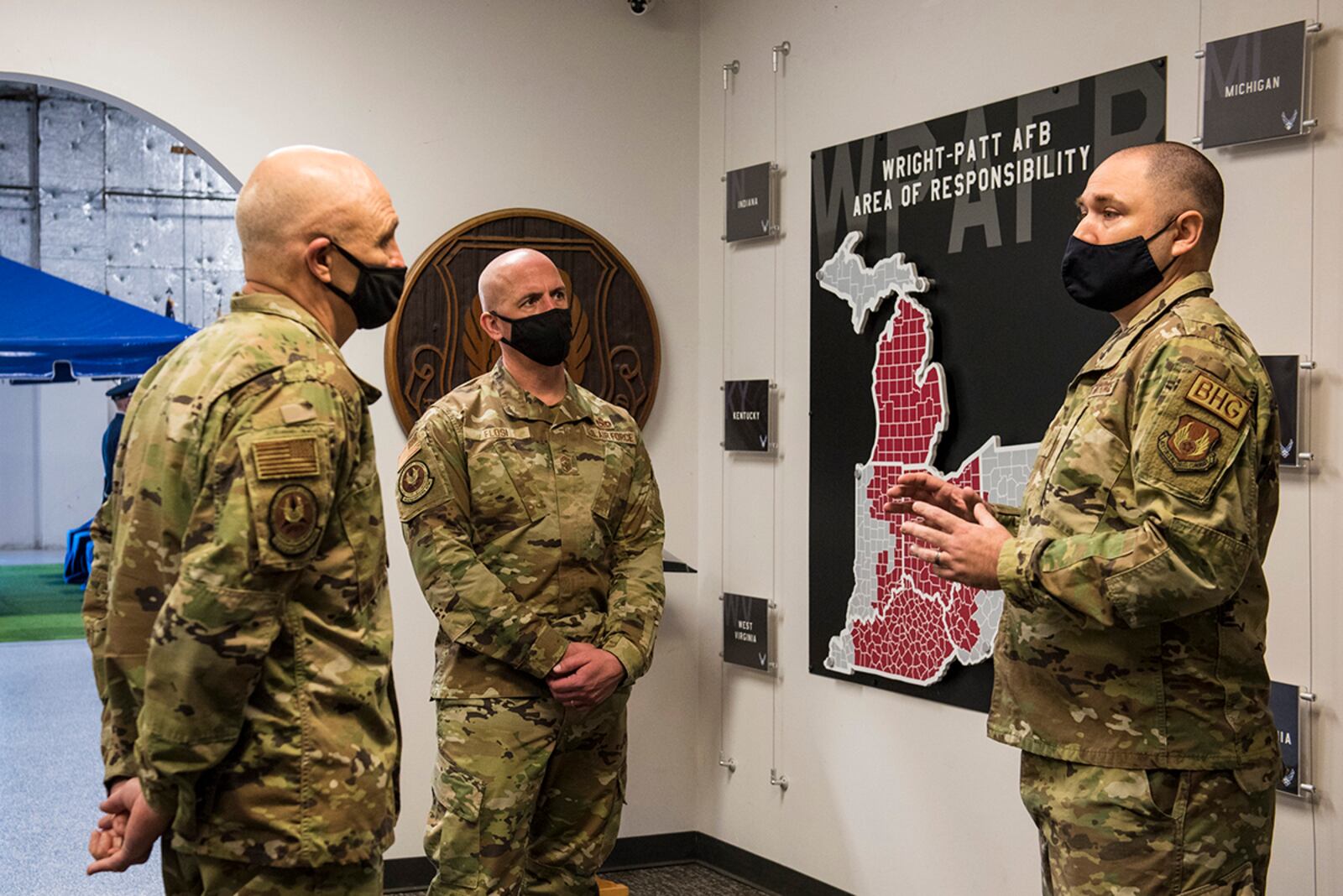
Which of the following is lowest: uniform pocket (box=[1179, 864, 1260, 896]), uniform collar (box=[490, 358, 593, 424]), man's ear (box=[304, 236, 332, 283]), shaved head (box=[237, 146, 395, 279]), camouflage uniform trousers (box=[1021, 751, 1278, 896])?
uniform pocket (box=[1179, 864, 1260, 896])

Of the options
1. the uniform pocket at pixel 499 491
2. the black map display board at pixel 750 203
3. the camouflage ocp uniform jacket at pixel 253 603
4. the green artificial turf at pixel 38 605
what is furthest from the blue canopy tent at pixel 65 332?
the camouflage ocp uniform jacket at pixel 253 603

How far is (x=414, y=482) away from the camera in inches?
127

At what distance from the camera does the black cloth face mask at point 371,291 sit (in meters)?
2.07

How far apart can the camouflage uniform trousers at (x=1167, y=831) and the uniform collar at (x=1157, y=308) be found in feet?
2.28

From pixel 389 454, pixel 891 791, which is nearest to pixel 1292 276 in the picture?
pixel 891 791

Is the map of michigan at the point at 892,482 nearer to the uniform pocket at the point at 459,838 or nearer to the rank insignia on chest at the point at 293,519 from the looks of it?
the uniform pocket at the point at 459,838

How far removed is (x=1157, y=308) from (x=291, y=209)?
1.42 m

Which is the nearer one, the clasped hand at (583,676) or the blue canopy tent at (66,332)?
the clasped hand at (583,676)

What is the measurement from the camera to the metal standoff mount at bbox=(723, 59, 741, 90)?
467cm

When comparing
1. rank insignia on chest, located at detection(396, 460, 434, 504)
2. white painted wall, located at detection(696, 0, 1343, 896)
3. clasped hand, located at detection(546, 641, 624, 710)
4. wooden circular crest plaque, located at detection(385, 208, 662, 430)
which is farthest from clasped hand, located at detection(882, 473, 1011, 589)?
wooden circular crest plaque, located at detection(385, 208, 662, 430)

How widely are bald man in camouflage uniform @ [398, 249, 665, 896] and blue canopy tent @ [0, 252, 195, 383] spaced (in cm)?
601

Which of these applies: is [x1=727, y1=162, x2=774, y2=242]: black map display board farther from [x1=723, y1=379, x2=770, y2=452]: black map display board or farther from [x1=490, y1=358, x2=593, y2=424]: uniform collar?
[x1=490, y1=358, x2=593, y2=424]: uniform collar

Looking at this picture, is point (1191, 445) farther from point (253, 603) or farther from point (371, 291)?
point (253, 603)

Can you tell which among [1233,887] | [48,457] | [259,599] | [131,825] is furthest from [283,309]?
[48,457]
